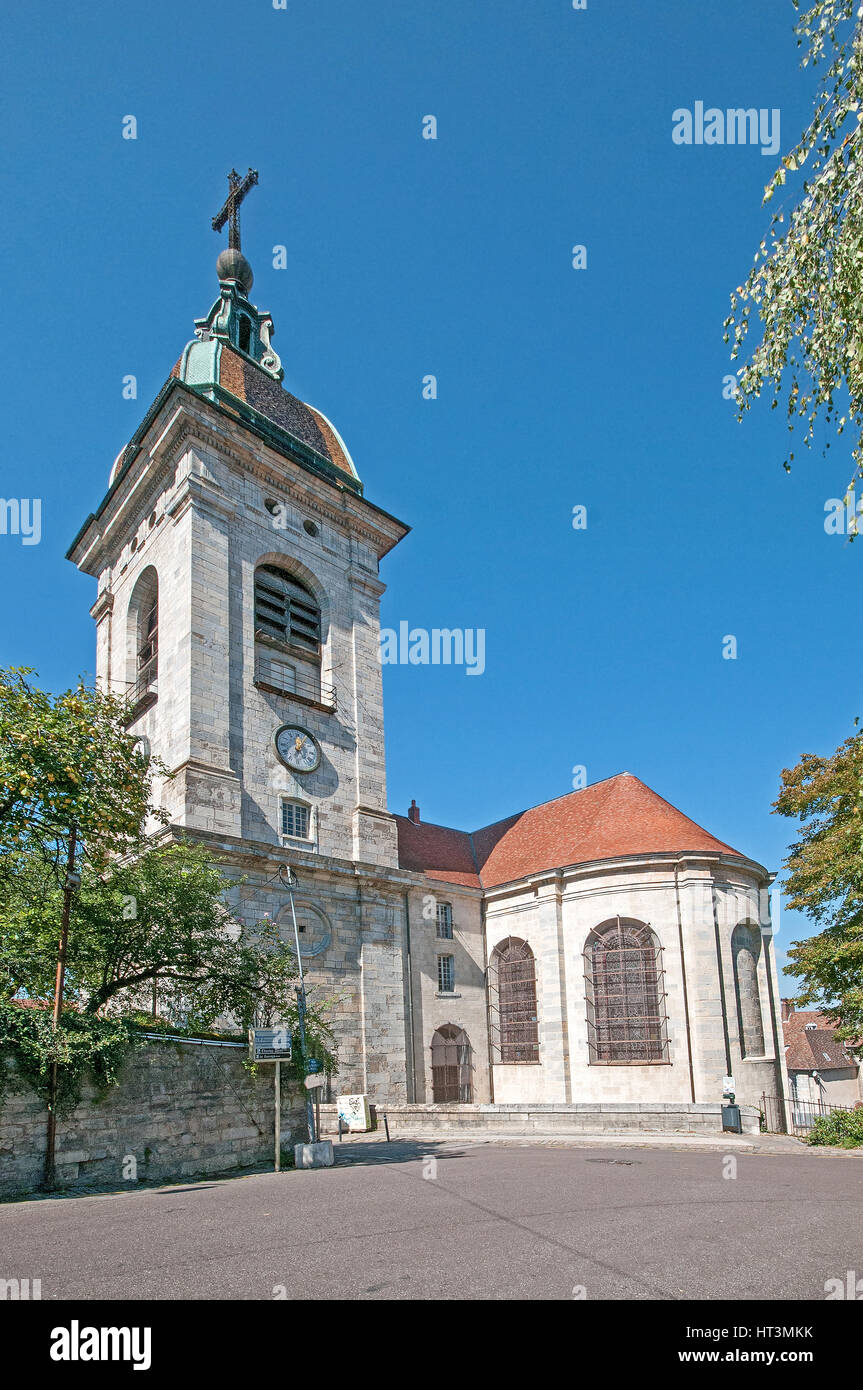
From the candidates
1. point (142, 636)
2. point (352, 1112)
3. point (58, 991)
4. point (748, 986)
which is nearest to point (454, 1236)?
point (58, 991)

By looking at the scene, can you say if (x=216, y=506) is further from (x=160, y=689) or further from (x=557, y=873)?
(x=557, y=873)

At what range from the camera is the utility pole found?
11.9 meters

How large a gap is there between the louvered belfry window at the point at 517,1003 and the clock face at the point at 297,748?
32.0 feet

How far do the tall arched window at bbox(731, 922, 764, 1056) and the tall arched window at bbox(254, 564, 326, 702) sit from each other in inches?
570

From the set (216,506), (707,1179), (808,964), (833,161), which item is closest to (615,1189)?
(707,1179)

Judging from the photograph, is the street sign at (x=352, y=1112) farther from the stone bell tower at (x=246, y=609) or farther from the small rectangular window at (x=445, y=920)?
the small rectangular window at (x=445, y=920)

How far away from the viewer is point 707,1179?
12164 mm

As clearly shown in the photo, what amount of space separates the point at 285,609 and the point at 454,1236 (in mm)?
21468

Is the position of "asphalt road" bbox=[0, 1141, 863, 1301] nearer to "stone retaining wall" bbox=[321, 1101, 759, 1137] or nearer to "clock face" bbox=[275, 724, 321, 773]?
"stone retaining wall" bbox=[321, 1101, 759, 1137]

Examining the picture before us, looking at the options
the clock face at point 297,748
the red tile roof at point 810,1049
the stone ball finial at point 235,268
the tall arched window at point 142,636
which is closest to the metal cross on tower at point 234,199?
the stone ball finial at point 235,268

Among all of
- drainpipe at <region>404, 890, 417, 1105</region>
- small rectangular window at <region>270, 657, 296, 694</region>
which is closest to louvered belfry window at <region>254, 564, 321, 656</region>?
small rectangular window at <region>270, 657, 296, 694</region>

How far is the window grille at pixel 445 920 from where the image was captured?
96.5ft

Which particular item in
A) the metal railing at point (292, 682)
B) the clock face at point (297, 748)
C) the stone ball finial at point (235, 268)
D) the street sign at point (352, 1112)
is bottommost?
the street sign at point (352, 1112)
